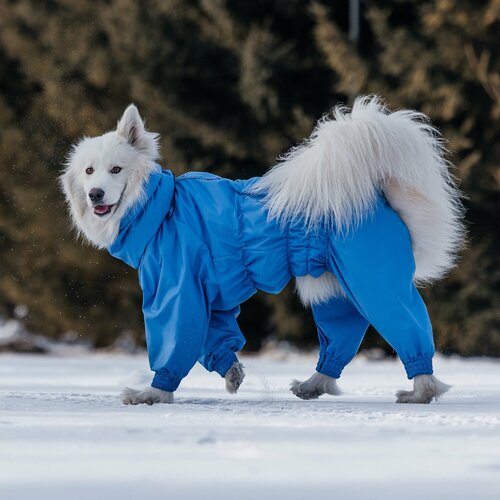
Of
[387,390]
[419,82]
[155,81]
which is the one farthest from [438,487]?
[155,81]

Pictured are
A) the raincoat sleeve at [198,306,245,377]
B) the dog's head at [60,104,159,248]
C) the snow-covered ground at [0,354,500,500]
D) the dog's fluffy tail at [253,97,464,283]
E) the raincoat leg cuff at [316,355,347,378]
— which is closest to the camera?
the snow-covered ground at [0,354,500,500]

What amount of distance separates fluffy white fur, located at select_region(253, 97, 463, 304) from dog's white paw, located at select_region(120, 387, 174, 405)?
0.79 meters

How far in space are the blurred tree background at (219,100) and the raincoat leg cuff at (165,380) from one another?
16.8 feet

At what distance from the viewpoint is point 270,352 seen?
1011cm

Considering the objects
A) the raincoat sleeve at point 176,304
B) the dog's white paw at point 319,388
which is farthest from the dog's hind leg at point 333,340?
the raincoat sleeve at point 176,304

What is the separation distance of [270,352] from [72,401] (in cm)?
570

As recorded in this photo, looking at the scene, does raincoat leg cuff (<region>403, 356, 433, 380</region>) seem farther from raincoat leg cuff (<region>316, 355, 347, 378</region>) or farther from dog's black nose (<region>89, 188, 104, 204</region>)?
dog's black nose (<region>89, 188, 104, 204</region>)

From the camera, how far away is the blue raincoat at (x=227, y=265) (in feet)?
14.3

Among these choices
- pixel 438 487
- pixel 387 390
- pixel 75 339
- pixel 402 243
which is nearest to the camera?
pixel 438 487

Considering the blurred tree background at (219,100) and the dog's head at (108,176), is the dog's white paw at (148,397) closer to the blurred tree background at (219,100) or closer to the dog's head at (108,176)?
the dog's head at (108,176)

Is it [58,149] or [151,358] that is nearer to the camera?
[151,358]

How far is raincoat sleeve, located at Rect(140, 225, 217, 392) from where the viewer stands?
437cm

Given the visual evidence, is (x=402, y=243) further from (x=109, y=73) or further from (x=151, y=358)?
(x=109, y=73)

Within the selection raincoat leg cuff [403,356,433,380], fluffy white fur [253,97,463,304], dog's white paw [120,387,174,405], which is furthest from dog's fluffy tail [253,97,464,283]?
dog's white paw [120,387,174,405]
